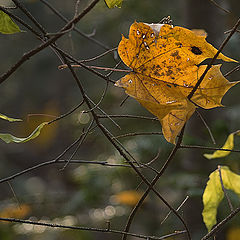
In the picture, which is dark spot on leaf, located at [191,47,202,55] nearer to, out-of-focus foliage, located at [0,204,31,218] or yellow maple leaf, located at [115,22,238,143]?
yellow maple leaf, located at [115,22,238,143]

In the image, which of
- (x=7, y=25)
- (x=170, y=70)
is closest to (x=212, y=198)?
(x=170, y=70)

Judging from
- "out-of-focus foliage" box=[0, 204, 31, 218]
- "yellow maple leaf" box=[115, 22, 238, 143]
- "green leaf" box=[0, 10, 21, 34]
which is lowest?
"yellow maple leaf" box=[115, 22, 238, 143]

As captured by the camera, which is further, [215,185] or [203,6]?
[203,6]

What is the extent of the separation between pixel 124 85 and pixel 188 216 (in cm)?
104

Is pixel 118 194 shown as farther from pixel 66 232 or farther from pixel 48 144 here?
pixel 48 144

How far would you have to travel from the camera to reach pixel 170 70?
0.43 meters

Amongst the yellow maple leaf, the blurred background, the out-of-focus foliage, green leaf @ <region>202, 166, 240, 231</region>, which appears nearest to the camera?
the yellow maple leaf

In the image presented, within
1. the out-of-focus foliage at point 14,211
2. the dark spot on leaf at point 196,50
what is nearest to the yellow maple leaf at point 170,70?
the dark spot on leaf at point 196,50

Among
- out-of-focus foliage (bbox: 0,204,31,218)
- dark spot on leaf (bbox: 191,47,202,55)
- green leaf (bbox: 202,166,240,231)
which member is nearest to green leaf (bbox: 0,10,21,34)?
dark spot on leaf (bbox: 191,47,202,55)

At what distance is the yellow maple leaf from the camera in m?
0.40

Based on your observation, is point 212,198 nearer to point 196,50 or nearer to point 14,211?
point 196,50

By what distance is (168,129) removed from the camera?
396 millimetres

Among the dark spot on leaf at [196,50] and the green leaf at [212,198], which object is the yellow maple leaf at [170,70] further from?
the green leaf at [212,198]

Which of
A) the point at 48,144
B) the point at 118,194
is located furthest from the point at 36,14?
the point at 118,194
